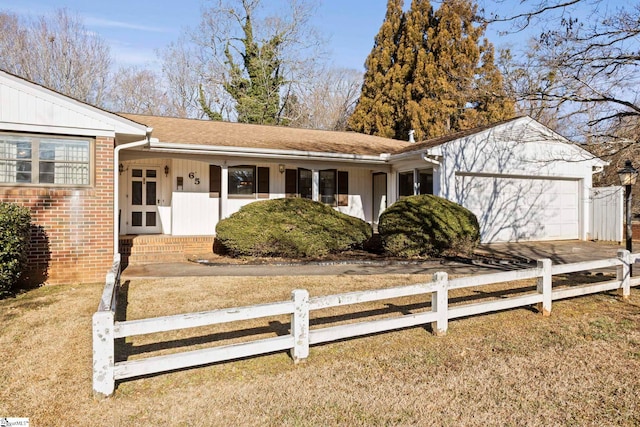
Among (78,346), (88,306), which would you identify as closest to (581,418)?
(78,346)

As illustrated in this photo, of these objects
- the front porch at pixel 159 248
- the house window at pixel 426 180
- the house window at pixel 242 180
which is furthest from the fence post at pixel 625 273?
the house window at pixel 242 180

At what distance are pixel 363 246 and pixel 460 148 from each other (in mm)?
4104

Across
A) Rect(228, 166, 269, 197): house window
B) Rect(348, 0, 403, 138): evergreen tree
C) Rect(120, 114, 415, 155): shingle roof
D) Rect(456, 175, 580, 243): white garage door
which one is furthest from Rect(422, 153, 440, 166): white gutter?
Rect(348, 0, 403, 138): evergreen tree

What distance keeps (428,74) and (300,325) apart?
2267 centimetres

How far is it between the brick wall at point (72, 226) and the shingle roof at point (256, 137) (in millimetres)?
2954

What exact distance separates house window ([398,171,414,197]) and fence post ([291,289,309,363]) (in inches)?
379

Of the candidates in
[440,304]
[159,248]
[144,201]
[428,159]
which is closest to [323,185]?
[428,159]

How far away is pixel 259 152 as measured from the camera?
11344 millimetres

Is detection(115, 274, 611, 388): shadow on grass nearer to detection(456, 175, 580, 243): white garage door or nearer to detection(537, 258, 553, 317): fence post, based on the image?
detection(537, 258, 553, 317): fence post

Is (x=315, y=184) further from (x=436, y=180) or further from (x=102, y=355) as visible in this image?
(x=102, y=355)

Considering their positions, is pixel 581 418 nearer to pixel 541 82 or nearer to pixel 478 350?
pixel 478 350

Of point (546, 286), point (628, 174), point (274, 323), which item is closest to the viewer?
point (274, 323)

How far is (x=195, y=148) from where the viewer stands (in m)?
10.6

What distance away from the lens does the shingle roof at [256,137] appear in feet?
38.1
